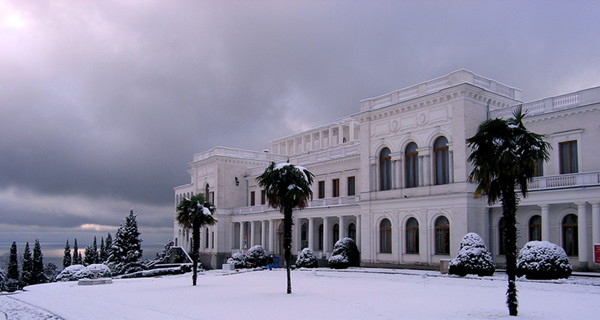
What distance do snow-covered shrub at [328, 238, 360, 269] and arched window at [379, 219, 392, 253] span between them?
7.65 feet

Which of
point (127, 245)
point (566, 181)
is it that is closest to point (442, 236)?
point (566, 181)

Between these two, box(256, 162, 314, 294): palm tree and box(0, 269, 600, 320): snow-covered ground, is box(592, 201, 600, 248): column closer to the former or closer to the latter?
box(0, 269, 600, 320): snow-covered ground

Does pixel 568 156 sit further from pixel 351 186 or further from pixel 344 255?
pixel 351 186

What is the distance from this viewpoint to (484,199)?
116 feet

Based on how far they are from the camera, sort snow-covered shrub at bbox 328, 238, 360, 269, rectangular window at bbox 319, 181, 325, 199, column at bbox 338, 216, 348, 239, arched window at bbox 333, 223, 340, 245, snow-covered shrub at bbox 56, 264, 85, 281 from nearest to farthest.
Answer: snow-covered shrub at bbox 328, 238, 360, 269 → snow-covered shrub at bbox 56, 264, 85, 281 → column at bbox 338, 216, 348, 239 → arched window at bbox 333, 223, 340, 245 → rectangular window at bbox 319, 181, 325, 199

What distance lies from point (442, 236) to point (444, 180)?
3799 millimetres

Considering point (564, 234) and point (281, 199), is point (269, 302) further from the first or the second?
point (564, 234)

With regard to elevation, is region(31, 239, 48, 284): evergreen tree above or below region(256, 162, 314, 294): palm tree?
below

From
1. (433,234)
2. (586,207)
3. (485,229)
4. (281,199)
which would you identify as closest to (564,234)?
(586,207)

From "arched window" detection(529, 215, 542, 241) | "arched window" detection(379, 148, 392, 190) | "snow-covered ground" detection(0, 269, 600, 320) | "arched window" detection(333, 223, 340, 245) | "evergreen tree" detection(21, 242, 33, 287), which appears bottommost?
"evergreen tree" detection(21, 242, 33, 287)

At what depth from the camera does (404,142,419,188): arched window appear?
38.8 m

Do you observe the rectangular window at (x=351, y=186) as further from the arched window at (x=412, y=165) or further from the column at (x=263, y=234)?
the column at (x=263, y=234)

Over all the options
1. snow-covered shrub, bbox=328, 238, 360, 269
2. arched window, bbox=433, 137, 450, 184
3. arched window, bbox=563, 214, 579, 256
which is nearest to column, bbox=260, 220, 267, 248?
snow-covered shrub, bbox=328, 238, 360, 269

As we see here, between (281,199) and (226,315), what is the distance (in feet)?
26.4
